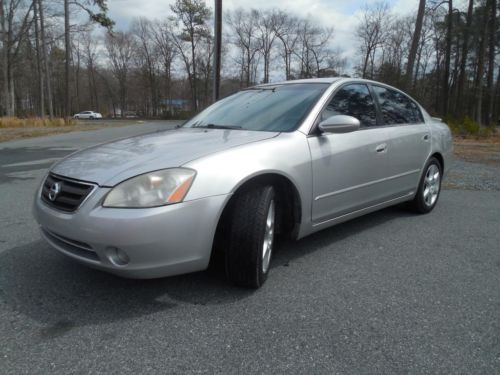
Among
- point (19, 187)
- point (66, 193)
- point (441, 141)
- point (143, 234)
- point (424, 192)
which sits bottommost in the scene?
point (19, 187)

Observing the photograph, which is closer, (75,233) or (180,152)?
(75,233)

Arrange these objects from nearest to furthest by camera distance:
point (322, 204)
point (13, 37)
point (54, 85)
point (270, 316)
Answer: point (270, 316) → point (322, 204) → point (13, 37) → point (54, 85)

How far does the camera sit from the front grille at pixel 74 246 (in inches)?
87.6

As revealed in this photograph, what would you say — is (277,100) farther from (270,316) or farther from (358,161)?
(270,316)

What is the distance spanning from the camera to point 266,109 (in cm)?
331

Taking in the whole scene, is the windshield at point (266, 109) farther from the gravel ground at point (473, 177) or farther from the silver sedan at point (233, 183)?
the gravel ground at point (473, 177)

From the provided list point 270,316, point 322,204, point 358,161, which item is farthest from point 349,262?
point 270,316

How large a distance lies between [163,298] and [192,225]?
0.61 m

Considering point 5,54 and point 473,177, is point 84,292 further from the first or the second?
point 5,54

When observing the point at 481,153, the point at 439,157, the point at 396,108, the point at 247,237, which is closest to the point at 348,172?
the point at 247,237

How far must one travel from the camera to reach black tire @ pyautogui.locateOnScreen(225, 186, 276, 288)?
7.84 ft

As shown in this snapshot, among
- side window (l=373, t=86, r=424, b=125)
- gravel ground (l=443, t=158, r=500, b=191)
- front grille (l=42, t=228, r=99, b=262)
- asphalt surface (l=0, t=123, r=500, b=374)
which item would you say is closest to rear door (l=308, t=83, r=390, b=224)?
side window (l=373, t=86, r=424, b=125)

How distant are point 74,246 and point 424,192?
3.74 m

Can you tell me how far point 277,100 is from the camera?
134 inches
